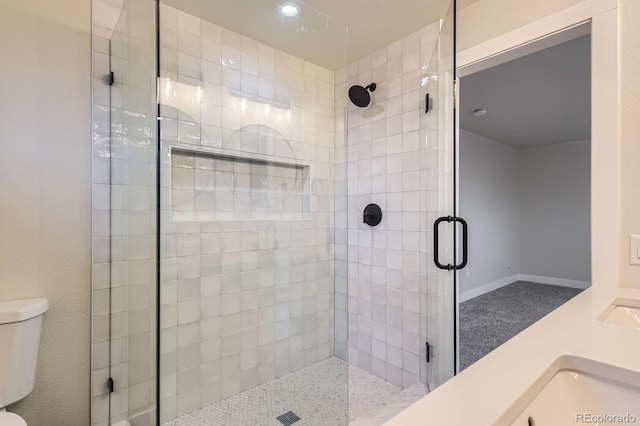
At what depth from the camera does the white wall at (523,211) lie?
Answer: 4715 millimetres

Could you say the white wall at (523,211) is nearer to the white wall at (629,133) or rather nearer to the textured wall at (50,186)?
the white wall at (629,133)

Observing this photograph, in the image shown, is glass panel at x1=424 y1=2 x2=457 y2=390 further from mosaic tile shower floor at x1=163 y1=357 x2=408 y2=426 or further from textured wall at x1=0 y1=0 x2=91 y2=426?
textured wall at x1=0 y1=0 x2=91 y2=426

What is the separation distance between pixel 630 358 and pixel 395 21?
2085mm

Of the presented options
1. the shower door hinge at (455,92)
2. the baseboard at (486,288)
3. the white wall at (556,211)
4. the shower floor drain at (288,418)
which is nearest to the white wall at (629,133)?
the shower door hinge at (455,92)

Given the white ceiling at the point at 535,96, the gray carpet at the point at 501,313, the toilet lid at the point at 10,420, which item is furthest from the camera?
the gray carpet at the point at 501,313

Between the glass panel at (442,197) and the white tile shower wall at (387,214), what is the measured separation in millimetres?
39

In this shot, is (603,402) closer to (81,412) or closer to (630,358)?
(630,358)

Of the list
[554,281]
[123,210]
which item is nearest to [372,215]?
[123,210]

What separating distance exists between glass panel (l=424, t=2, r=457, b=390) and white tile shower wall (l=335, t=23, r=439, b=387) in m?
0.04

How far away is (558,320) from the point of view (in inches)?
34.9

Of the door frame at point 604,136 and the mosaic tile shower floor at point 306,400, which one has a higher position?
the door frame at point 604,136

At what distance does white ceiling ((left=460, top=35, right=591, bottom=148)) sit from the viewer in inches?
98.0

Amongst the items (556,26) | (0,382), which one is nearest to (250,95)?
(556,26)

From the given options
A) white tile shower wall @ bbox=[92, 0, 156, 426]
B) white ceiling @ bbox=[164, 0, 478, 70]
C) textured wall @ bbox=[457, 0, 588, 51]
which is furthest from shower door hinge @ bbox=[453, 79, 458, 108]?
white tile shower wall @ bbox=[92, 0, 156, 426]
